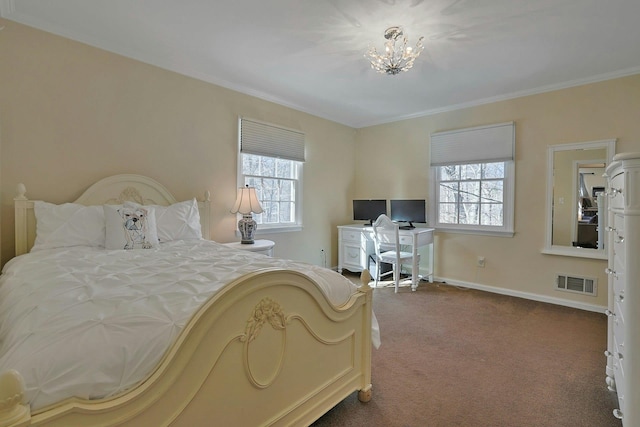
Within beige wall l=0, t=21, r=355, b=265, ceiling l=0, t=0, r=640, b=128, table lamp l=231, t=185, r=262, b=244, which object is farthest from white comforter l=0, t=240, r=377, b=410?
ceiling l=0, t=0, r=640, b=128

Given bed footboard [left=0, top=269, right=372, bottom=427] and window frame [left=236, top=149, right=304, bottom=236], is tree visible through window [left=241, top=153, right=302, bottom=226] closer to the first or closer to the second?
window frame [left=236, top=149, right=304, bottom=236]

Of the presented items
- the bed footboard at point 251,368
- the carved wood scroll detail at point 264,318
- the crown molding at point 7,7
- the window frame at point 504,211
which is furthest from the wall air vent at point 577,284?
the crown molding at point 7,7

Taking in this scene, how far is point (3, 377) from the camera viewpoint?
667mm

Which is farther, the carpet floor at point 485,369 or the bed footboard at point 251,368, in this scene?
the carpet floor at point 485,369

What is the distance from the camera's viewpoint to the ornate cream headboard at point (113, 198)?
2.22 meters

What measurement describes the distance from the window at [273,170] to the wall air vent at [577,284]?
10.3 feet

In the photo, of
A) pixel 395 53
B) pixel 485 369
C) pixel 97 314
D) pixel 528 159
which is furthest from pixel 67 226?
pixel 528 159

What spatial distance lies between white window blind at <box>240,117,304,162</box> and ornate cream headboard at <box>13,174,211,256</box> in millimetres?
845

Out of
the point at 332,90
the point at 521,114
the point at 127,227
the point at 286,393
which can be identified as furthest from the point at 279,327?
the point at 521,114

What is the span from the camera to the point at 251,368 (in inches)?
48.3

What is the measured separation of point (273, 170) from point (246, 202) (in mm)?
818

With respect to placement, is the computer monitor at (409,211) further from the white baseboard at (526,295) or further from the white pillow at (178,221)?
the white pillow at (178,221)

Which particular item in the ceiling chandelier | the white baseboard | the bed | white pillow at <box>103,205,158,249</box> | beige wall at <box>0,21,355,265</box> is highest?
the ceiling chandelier

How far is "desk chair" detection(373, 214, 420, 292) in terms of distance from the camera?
12.8ft
